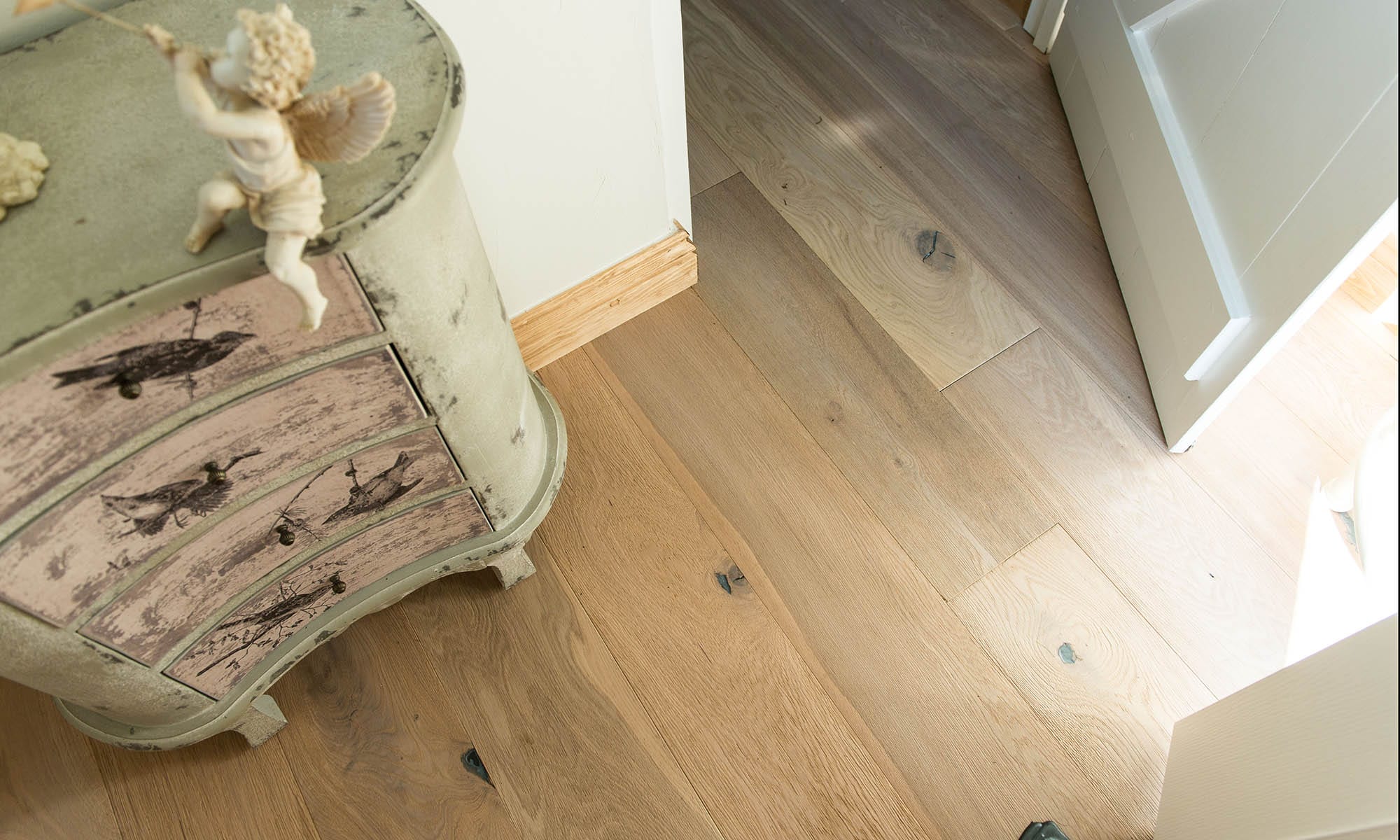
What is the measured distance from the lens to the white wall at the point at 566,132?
40.3 inches

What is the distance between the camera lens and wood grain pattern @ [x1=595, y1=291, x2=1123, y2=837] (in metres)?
1.17

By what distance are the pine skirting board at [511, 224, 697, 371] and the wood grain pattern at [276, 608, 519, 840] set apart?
0.46m

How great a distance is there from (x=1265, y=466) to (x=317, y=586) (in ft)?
4.36

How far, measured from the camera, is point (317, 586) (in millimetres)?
1043

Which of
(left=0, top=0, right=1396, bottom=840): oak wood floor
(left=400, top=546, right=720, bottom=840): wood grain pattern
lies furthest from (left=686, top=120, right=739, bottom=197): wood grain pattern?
(left=400, top=546, right=720, bottom=840): wood grain pattern

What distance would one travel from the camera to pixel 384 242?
0.67 metres

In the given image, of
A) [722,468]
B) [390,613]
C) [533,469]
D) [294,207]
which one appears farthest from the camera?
[722,468]

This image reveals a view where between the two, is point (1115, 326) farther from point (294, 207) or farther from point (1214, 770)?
point (294, 207)

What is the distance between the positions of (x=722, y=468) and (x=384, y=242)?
31.1 inches

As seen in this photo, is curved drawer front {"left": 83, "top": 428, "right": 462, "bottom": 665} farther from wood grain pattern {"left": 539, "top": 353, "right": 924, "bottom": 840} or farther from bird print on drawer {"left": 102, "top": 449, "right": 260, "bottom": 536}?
wood grain pattern {"left": 539, "top": 353, "right": 924, "bottom": 840}

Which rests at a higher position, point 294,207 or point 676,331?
point 294,207

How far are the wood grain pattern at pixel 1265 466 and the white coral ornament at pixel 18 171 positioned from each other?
56.7 inches

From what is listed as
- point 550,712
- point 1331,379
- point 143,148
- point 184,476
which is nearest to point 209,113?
point 143,148

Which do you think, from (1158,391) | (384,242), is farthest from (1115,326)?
(384,242)
